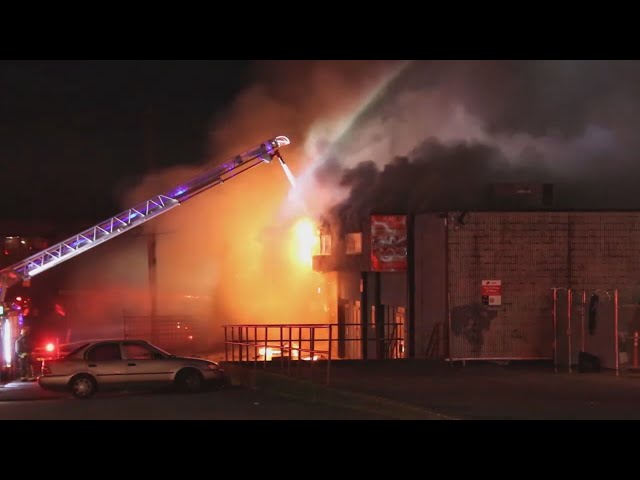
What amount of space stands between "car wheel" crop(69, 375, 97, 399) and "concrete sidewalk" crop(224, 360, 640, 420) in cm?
317

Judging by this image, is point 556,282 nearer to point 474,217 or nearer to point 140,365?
point 474,217

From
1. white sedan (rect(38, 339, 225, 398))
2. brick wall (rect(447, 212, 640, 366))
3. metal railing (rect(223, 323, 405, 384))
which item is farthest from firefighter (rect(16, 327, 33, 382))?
brick wall (rect(447, 212, 640, 366))

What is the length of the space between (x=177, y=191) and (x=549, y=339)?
35.6ft

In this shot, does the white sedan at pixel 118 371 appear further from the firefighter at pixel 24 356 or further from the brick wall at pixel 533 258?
the brick wall at pixel 533 258

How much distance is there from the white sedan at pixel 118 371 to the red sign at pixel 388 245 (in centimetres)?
682

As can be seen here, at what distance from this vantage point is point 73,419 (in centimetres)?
1415

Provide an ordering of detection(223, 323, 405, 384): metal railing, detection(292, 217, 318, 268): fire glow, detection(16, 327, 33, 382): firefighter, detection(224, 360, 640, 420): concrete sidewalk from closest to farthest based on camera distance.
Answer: detection(224, 360, 640, 420): concrete sidewalk, detection(223, 323, 405, 384): metal railing, detection(16, 327, 33, 382): firefighter, detection(292, 217, 318, 268): fire glow

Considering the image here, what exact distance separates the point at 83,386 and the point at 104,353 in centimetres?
79

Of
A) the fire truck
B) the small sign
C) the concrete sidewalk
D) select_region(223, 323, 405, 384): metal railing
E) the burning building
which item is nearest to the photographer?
the concrete sidewalk

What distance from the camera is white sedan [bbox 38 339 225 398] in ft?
60.1

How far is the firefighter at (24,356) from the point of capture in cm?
2323

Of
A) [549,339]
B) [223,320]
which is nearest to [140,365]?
[549,339]

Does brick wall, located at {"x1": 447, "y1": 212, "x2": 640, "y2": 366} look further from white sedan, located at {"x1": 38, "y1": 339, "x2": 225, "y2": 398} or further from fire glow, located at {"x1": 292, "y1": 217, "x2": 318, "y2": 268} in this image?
fire glow, located at {"x1": 292, "y1": 217, "x2": 318, "y2": 268}

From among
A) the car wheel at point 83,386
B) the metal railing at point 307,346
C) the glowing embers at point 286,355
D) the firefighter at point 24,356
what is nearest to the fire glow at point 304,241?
the metal railing at point 307,346
